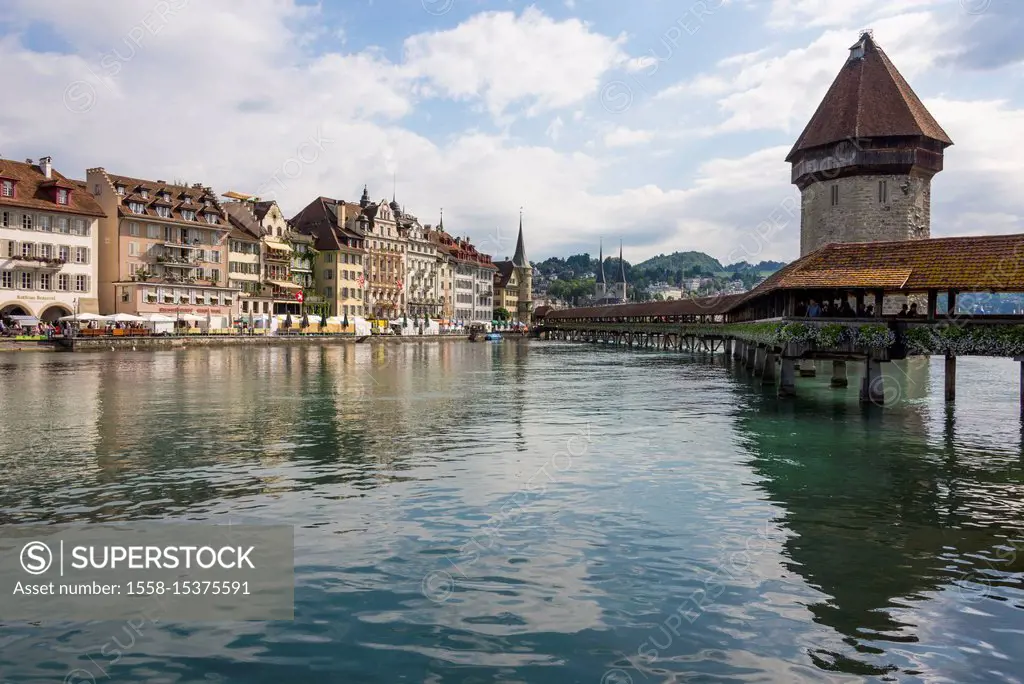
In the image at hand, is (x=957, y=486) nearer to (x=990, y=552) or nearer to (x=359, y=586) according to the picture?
(x=990, y=552)

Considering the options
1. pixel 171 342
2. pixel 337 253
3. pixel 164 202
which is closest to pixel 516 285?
pixel 337 253

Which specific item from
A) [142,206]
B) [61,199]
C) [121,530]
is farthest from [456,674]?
[142,206]

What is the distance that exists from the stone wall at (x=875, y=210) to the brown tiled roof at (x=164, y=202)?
56.7 meters

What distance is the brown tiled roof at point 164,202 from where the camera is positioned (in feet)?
243

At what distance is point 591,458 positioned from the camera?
17984 millimetres

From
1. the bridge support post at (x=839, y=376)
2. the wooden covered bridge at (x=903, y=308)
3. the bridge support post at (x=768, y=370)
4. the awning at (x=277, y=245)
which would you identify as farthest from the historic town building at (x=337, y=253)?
the wooden covered bridge at (x=903, y=308)

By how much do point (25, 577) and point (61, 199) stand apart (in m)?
66.1

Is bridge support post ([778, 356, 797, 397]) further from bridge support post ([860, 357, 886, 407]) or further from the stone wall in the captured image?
the stone wall

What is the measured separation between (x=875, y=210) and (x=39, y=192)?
2405 inches

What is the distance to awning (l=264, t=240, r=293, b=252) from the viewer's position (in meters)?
93.4

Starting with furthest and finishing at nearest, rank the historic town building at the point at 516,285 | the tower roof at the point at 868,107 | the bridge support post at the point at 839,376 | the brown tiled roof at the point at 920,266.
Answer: the historic town building at the point at 516,285 < the tower roof at the point at 868,107 < the bridge support post at the point at 839,376 < the brown tiled roof at the point at 920,266

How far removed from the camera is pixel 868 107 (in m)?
51.7

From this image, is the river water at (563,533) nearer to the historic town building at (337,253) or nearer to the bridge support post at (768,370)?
the bridge support post at (768,370)

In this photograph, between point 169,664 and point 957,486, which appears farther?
point 957,486
